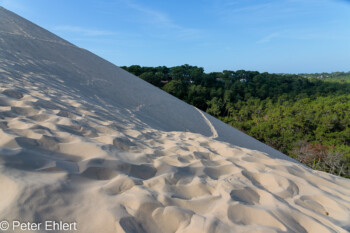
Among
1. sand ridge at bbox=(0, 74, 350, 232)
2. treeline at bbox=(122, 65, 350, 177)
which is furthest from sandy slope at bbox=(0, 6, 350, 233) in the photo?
treeline at bbox=(122, 65, 350, 177)

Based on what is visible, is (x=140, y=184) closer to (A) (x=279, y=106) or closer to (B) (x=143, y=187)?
(B) (x=143, y=187)

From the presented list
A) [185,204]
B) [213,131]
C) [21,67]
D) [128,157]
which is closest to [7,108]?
[128,157]

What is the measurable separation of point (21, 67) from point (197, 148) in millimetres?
4663

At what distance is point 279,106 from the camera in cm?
2856

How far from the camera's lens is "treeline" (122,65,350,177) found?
15.6m

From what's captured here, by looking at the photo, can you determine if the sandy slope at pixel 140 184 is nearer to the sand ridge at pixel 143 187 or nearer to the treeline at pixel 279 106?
the sand ridge at pixel 143 187

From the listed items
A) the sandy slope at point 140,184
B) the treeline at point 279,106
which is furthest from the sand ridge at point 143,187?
the treeline at point 279,106

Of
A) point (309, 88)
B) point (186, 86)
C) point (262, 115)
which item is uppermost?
point (309, 88)

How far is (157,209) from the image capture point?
125 centimetres

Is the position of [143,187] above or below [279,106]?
below

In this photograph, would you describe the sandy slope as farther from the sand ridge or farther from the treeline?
the treeline

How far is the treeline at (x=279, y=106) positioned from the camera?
1564 centimetres

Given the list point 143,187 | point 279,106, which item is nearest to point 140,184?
point 143,187

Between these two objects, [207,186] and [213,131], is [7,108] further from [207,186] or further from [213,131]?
[213,131]
